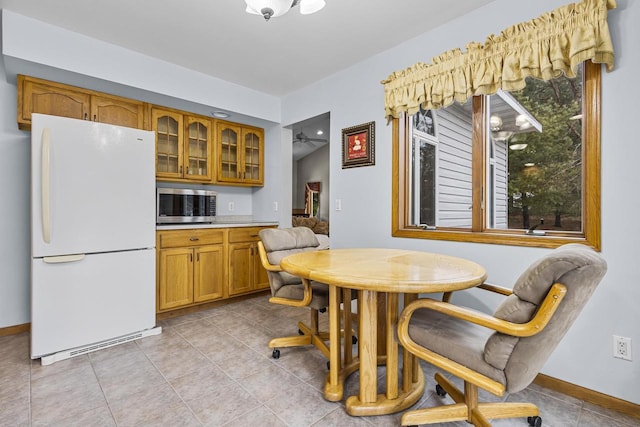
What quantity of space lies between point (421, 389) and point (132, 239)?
7.93ft

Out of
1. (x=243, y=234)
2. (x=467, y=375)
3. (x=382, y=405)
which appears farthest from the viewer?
(x=243, y=234)

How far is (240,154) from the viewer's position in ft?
13.0

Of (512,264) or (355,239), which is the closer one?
(512,264)

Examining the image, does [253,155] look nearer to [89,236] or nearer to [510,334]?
[89,236]

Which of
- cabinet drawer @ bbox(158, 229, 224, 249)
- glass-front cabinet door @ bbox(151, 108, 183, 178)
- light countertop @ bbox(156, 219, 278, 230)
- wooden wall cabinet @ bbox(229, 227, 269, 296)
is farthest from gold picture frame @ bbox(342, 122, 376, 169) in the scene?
glass-front cabinet door @ bbox(151, 108, 183, 178)

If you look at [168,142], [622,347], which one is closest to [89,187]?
[168,142]

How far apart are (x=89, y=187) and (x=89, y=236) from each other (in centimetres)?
37

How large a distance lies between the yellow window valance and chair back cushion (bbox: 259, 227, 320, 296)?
1326 mm

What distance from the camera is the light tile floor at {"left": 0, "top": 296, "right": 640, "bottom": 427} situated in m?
1.60

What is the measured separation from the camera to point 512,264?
6.68 ft

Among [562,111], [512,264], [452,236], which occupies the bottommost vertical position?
[512,264]

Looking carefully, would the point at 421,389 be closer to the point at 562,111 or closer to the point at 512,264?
the point at 512,264

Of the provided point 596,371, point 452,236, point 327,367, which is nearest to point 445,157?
point 452,236

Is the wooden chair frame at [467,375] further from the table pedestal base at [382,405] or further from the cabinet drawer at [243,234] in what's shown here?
the cabinet drawer at [243,234]
